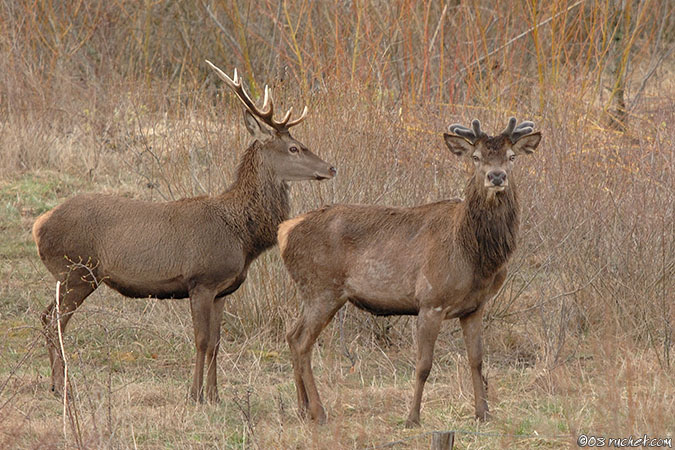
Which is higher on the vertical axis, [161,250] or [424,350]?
[161,250]

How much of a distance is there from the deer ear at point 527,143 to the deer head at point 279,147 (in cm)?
169

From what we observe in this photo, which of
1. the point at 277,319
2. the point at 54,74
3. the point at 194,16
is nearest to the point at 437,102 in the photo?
the point at 277,319

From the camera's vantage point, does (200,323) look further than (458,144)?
Yes

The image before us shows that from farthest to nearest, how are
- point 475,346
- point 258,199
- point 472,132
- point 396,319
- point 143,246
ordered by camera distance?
point 396,319 < point 258,199 < point 143,246 < point 475,346 < point 472,132

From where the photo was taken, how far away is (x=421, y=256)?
6.75 metres

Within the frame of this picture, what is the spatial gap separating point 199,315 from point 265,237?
841 millimetres

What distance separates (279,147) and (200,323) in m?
1.54

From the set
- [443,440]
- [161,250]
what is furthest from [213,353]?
[443,440]

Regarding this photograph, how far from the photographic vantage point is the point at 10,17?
15883 millimetres

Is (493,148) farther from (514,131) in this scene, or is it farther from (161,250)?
(161,250)

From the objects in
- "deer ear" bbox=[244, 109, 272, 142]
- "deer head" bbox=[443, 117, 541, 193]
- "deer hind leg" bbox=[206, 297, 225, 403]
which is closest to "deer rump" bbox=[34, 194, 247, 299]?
"deer hind leg" bbox=[206, 297, 225, 403]

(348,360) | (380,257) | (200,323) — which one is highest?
(380,257)

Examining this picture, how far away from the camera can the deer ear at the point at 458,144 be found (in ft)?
22.2

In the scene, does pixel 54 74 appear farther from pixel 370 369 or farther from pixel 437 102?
pixel 370 369
